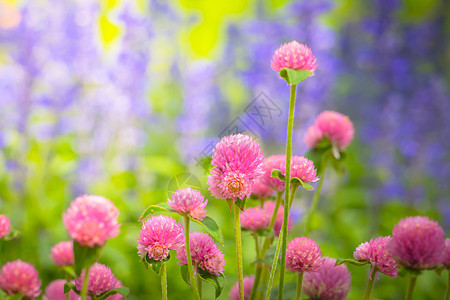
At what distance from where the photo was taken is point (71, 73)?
1.46m

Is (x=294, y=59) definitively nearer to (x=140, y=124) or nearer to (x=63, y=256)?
(x=63, y=256)

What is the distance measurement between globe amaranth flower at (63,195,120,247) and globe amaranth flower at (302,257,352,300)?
0.48ft

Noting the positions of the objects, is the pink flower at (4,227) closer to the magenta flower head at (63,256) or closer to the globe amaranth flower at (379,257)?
the magenta flower head at (63,256)

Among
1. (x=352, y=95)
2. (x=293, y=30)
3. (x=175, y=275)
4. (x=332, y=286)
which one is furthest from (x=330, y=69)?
(x=332, y=286)

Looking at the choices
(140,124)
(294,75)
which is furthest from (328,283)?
(140,124)

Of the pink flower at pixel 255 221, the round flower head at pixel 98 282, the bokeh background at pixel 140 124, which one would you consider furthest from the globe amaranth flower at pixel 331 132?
the bokeh background at pixel 140 124

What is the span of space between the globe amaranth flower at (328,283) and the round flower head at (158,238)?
0.10m

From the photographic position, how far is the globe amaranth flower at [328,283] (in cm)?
29

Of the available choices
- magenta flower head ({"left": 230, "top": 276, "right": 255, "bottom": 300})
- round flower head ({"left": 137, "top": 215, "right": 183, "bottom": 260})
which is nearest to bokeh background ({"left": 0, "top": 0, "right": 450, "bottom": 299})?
magenta flower head ({"left": 230, "top": 276, "right": 255, "bottom": 300})

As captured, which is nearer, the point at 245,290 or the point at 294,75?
the point at 294,75

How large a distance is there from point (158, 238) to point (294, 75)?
0.13 metres

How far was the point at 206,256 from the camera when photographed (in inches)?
11.4

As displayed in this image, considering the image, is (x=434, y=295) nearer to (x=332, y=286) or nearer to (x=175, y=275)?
(x=175, y=275)

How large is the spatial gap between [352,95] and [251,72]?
75 cm
